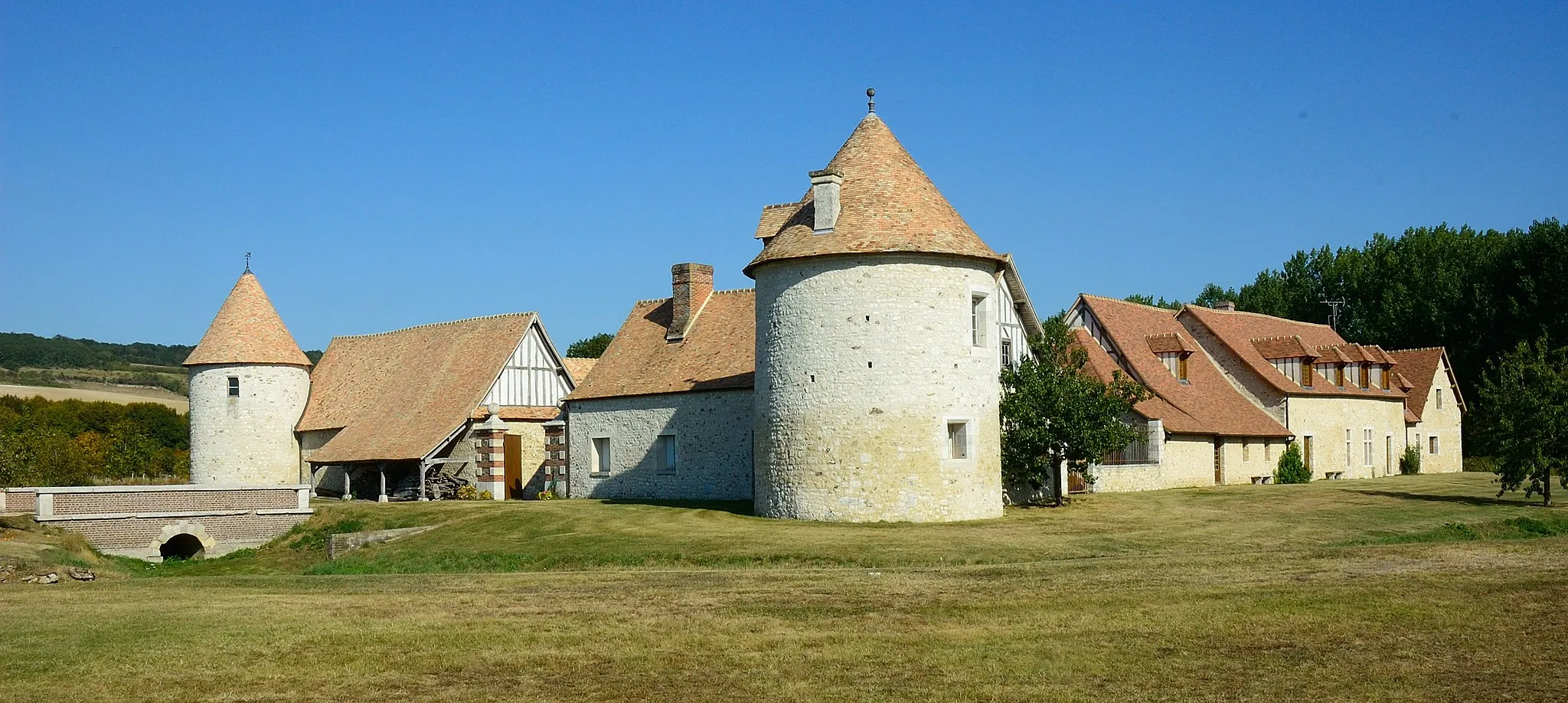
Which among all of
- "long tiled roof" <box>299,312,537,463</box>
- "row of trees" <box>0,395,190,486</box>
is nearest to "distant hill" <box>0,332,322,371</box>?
"row of trees" <box>0,395,190,486</box>

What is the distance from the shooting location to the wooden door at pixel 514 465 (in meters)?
37.5

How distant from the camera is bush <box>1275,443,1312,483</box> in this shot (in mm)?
41812

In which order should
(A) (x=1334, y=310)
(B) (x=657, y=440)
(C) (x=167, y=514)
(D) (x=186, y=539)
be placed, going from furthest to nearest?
(A) (x=1334, y=310) < (B) (x=657, y=440) < (D) (x=186, y=539) < (C) (x=167, y=514)

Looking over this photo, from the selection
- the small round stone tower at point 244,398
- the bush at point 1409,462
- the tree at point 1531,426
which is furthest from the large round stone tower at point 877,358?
the bush at point 1409,462

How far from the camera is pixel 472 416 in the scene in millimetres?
36500

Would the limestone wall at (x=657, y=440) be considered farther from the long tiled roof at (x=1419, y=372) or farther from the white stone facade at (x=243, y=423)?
the long tiled roof at (x=1419, y=372)

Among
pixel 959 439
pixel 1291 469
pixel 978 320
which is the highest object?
pixel 978 320

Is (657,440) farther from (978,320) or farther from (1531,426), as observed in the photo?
(1531,426)

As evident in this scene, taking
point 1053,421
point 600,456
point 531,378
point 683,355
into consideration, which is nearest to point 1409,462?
point 1053,421

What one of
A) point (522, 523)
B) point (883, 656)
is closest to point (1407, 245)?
point (522, 523)

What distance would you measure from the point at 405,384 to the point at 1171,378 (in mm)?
21784

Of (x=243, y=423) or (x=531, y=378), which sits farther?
(x=243, y=423)

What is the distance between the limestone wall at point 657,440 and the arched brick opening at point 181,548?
28.8ft

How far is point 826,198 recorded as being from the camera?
27.0 metres
